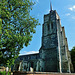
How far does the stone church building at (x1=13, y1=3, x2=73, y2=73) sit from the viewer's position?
69.5 ft

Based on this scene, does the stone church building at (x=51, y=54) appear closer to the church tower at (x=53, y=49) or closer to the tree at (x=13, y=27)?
the church tower at (x=53, y=49)

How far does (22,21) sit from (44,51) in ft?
51.3

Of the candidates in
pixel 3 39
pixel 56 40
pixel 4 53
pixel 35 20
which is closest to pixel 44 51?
pixel 56 40

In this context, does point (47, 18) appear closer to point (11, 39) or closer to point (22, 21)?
point (22, 21)

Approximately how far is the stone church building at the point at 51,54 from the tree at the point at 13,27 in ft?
36.3

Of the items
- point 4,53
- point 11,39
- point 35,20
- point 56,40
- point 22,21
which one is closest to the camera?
point 11,39

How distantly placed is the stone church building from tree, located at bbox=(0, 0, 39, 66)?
11066 mm

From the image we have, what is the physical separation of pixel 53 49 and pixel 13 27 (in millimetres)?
15923

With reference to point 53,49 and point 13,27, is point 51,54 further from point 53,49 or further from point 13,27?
point 13,27

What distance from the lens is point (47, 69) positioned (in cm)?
2189

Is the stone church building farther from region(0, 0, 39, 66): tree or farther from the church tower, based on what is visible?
region(0, 0, 39, 66): tree

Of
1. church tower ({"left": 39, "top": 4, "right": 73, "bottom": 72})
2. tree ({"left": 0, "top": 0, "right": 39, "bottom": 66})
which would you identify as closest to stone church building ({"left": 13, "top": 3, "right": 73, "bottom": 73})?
church tower ({"left": 39, "top": 4, "right": 73, "bottom": 72})

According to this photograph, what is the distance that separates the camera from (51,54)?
23.0m

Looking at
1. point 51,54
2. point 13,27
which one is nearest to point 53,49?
point 51,54
